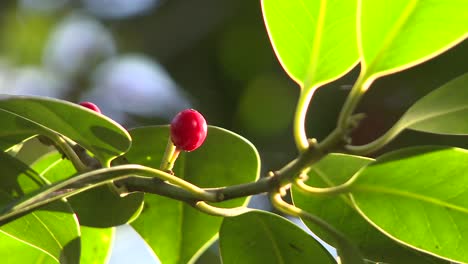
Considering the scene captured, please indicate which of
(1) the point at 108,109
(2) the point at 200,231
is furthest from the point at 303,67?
(1) the point at 108,109

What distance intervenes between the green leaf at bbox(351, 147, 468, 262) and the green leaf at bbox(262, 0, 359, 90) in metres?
0.10

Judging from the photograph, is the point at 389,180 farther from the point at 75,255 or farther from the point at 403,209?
the point at 75,255

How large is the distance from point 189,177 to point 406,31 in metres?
0.30

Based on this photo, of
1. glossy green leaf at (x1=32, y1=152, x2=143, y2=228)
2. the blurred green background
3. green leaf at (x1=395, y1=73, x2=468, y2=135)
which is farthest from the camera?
the blurred green background

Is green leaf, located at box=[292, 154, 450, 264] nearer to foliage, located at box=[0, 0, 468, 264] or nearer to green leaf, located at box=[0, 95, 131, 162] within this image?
foliage, located at box=[0, 0, 468, 264]

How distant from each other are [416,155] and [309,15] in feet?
0.51

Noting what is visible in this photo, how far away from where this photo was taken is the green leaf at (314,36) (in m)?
0.87

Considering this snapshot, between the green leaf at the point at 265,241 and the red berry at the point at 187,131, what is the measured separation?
82 mm

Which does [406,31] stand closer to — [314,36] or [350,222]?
[314,36]

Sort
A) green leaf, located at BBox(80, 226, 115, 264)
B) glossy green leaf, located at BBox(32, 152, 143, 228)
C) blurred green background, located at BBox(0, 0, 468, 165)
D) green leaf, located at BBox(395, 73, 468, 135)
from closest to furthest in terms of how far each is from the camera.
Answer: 1. green leaf, located at BBox(395, 73, 468, 135)
2. glossy green leaf, located at BBox(32, 152, 143, 228)
3. green leaf, located at BBox(80, 226, 115, 264)
4. blurred green background, located at BBox(0, 0, 468, 165)

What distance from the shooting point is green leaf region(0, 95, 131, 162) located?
2.70ft

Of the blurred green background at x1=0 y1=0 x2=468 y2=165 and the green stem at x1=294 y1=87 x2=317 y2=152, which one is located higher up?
the green stem at x1=294 y1=87 x2=317 y2=152

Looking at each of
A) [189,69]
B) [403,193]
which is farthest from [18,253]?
[189,69]

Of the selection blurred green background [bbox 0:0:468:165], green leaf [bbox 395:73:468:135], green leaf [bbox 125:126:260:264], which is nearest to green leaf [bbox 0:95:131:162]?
green leaf [bbox 125:126:260:264]
